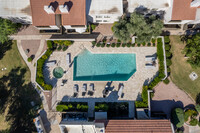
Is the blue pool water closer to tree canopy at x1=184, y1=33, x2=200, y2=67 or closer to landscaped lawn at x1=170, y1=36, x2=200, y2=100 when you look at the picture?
landscaped lawn at x1=170, y1=36, x2=200, y2=100

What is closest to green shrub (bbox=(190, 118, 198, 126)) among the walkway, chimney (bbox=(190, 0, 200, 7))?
the walkway

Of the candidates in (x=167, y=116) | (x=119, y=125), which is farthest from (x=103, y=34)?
(x=167, y=116)

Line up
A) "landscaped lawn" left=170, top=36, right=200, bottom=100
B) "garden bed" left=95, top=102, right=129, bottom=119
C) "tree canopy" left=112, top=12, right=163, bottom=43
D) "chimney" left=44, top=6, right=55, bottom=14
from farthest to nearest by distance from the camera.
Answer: "landscaped lawn" left=170, top=36, right=200, bottom=100
"garden bed" left=95, top=102, right=129, bottom=119
"tree canopy" left=112, top=12, right=163, bottom=43
"chimney" left=44, top=6, right=55, bottom=14

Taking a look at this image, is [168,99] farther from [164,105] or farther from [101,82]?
[101,82]

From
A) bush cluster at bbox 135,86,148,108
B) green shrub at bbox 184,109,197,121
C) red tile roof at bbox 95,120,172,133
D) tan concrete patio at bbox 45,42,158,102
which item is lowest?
red tile roof at bbox 95,120,172,133

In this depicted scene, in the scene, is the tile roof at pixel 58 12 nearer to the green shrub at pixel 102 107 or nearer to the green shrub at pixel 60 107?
the green shrub at pixel 60 107

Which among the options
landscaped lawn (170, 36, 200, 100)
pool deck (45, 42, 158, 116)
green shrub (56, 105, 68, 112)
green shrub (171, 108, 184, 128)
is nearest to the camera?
green shrub (171, 108, 184, 128)

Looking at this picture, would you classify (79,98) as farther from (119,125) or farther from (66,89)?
(119,125)

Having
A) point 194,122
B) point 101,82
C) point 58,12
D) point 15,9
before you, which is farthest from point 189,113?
point 15,9

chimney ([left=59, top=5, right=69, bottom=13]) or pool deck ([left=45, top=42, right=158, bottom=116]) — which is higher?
chimney ([left=59, top=5, right=69, bottom=13])
